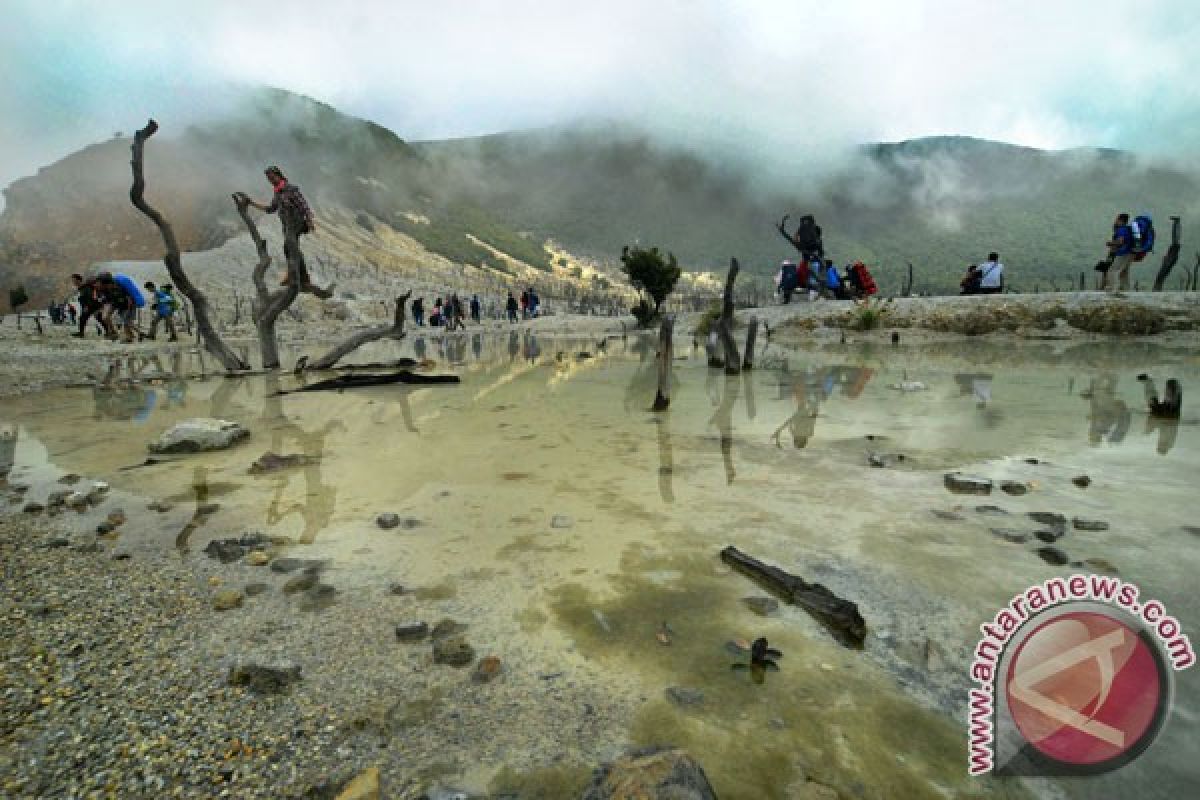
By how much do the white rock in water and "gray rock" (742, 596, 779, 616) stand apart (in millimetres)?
5925

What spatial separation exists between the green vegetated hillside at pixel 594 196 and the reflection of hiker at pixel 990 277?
5542cm

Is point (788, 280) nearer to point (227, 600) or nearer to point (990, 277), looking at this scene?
point (990, 277)

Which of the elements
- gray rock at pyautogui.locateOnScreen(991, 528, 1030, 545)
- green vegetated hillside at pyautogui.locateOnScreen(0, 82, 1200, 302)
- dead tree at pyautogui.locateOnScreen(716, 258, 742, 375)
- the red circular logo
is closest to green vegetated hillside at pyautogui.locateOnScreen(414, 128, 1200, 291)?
green vegetated hillside at pyautogui.locateOnScreen(0, 82, 1200, 302)

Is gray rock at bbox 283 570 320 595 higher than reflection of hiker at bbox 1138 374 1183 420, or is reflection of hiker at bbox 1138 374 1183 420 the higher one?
reflection of hiker at bbox 1138 374 1183 420

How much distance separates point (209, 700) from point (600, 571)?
6.29 feet

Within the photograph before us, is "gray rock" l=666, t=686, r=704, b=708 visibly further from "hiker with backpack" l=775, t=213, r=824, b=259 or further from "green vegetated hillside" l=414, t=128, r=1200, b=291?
"green vegetated hillside" l=414, t=128, r=1200, b=291

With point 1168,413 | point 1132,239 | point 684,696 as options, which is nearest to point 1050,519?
point 684,696

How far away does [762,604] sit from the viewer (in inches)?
118

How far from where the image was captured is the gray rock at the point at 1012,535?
12.0 feet

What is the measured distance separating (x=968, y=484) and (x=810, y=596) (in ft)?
8.36

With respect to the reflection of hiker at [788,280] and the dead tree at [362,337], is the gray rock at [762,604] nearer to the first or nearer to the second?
the dead tree at [362,337]

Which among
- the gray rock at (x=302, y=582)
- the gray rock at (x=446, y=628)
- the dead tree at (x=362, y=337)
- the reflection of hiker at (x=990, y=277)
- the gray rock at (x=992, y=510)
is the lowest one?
the gray rock at (x=446, y=628)

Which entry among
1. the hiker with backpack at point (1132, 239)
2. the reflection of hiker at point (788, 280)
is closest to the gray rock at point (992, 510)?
the hiker with backpack at point (1132, 239)

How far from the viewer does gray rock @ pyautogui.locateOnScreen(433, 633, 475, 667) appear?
256 centimetres
